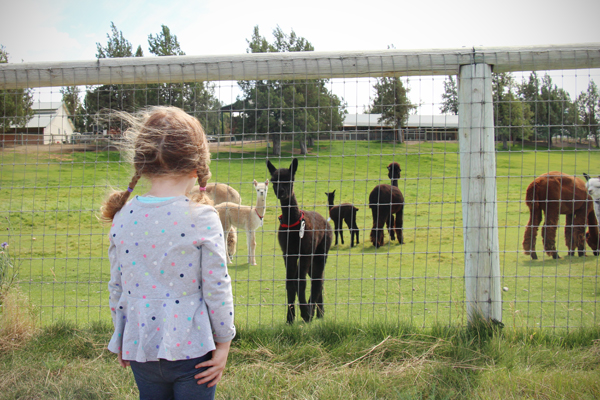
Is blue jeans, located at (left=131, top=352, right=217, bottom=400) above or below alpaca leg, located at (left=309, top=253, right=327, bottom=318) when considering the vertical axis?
above

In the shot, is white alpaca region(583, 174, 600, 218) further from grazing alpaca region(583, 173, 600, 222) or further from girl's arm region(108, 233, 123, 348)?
girl's arm region(108, 233, 123, 348)

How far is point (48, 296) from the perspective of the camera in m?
5.94

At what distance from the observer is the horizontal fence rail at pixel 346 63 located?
3.61m

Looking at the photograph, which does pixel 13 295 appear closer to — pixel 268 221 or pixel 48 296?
pixel 48 296

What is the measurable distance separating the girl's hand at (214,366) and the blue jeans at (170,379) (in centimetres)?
3

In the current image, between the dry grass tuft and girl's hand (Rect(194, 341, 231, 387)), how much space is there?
2655 mm

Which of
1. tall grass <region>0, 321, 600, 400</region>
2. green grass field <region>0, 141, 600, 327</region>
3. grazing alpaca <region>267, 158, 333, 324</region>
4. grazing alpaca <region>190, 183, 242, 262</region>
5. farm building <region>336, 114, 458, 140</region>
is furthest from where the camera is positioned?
grazing alpaca <region>190, 183, 242, 262</region>

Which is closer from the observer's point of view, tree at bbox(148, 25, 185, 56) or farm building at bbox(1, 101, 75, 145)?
farm building at bbox(1, 101, 75, 145)

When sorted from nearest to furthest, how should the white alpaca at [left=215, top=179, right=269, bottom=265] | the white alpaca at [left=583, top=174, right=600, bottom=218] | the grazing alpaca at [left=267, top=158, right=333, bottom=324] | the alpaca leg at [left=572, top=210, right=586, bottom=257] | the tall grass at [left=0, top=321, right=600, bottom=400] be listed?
the tall grass at [left=0, top=321, right=600, bottom=400] < the grazing alpaca at [left=267, top=158, right=333, bottom=324] < the white alpaca at [left=583, top=174, right=600, bottom=218] < the alpaca leg at [left=572, top=210, right=586, bottom=257] < the white alpaca at [left=215, top=179, right=269, bottom=265]

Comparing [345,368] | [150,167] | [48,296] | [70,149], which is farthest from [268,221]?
[150,167]

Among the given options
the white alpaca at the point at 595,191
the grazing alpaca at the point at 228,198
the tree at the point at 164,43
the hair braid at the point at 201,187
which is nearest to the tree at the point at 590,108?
the hair braid at the point at 201,187

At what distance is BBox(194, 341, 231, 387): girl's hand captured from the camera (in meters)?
1.83

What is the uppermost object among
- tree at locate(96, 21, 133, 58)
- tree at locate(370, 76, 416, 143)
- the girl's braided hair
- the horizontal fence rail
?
tree at locate(96, 21, 133, 58)

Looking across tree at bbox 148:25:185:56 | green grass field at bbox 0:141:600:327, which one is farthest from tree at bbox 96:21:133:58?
green grass field at bbox 0:141:600:327
